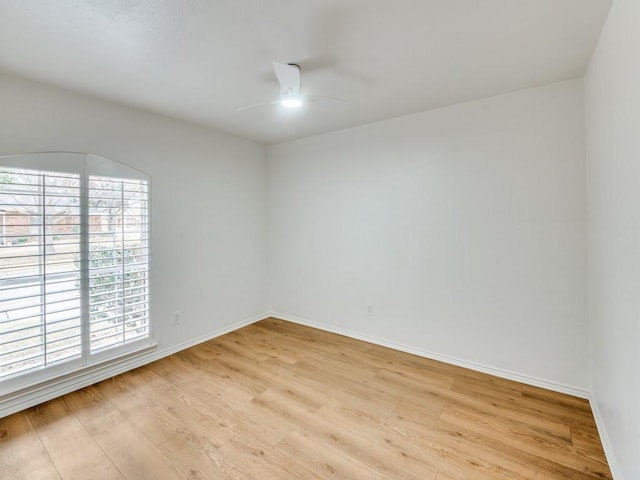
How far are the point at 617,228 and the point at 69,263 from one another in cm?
379

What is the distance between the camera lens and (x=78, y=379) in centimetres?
250

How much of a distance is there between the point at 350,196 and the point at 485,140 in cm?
150

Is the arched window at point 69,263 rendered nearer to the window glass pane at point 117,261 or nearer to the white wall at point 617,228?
the window glass pane at point 117,261

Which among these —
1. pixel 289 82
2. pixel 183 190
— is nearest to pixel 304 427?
pixel 289 82

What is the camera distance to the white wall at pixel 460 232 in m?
2.36

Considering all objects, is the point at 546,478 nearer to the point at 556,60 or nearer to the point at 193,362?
the point at 556,60

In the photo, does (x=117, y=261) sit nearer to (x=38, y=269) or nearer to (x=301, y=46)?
(x=38, y=269)

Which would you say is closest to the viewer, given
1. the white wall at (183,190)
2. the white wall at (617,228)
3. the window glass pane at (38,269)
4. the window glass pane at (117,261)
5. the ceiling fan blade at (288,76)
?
the white wall at (617,228)

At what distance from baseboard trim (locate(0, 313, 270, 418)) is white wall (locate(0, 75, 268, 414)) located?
87 millimetres

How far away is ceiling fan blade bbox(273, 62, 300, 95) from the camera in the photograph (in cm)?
199

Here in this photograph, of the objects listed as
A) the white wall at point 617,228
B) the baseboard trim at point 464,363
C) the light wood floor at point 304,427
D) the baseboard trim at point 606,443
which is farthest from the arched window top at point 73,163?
the baseboard trim at point 606,443

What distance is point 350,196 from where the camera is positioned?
355 cm

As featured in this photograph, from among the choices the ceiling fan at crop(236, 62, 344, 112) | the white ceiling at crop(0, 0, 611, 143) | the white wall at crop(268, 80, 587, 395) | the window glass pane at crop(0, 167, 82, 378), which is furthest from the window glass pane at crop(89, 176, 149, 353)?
the white wall at crop(268, 80, 587, 395)

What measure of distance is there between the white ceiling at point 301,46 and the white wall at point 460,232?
1.39 feet
